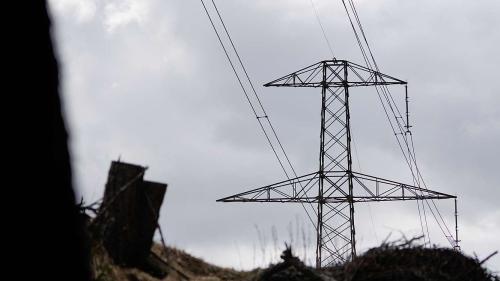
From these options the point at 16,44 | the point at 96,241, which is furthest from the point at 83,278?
the point at 96,241

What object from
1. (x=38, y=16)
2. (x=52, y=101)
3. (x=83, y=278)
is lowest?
(x=83, y=278)

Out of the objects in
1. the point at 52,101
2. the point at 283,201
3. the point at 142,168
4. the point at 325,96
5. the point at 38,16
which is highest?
the point at 325,96

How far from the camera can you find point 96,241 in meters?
8.53

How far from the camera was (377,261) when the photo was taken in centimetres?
1139

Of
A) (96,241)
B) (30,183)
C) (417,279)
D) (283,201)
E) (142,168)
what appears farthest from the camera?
(283,201)

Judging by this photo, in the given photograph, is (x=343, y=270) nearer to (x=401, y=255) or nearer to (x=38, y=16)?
(x=401, y=255)

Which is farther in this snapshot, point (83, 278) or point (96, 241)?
point (96, 241)

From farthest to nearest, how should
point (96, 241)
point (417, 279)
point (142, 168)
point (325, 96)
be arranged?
point (325, 96), point (417, 279), point (142, 168), point (96, 241)

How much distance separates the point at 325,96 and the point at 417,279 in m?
18.9

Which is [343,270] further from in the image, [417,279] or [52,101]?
[52,101]

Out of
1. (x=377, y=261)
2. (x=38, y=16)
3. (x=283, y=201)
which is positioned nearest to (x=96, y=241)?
(x=377, y=261)

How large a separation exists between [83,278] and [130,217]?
6031 millimetres

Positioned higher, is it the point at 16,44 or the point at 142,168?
the point at 142,168

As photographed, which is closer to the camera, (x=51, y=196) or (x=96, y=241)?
(x=51, y=196)
